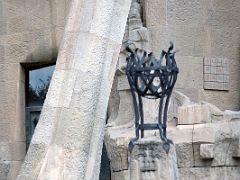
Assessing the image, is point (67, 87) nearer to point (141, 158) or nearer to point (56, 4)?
point (141, 158)

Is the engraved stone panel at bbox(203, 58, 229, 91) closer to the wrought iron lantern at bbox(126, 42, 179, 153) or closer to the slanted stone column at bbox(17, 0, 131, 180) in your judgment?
the slanted stone column at bbox(17, 0, 131, 180)

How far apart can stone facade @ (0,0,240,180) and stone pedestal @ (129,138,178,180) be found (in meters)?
1.04

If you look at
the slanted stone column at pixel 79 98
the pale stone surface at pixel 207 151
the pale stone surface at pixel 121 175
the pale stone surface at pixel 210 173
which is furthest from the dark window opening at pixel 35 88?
the pale stone surface at pixel 207 151

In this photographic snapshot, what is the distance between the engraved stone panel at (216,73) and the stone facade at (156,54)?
1cm

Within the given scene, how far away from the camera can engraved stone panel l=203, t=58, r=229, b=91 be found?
30.1 feet

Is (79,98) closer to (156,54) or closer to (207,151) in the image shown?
(207,151)

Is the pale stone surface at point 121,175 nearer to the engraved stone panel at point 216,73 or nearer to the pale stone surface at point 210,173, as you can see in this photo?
the pale stone surface at point 210,173

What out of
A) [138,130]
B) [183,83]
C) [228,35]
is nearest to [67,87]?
[138,130]

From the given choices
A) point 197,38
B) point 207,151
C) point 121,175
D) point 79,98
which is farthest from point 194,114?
point 197,38

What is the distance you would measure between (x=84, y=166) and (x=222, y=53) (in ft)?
10.5

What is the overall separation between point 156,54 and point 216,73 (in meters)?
0.81

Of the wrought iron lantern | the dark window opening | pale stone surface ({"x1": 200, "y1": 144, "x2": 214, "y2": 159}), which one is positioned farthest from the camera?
the dark window opening

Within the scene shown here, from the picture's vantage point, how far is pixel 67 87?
714cm

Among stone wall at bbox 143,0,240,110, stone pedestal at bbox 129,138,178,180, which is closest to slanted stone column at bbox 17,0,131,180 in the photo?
stone pedestal at bbox 129,138,178,180
